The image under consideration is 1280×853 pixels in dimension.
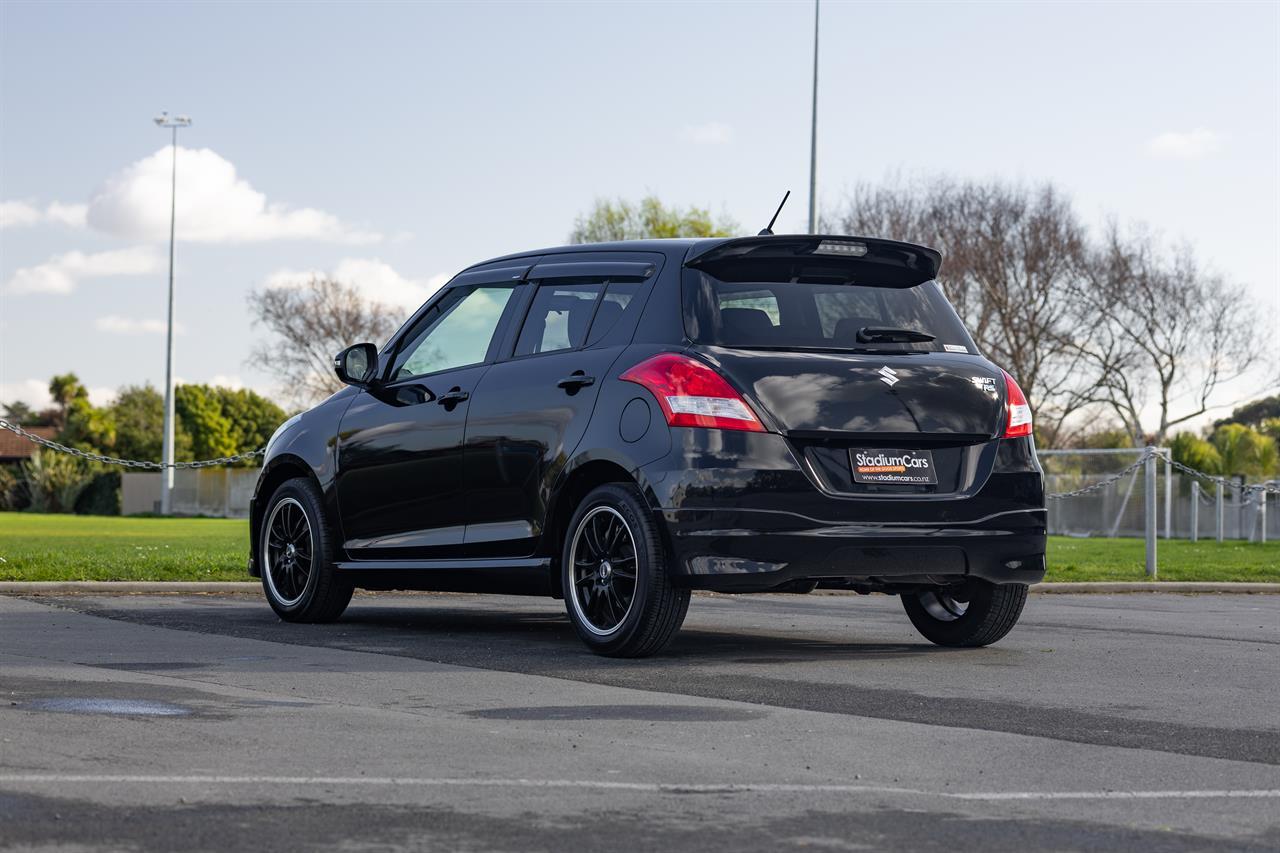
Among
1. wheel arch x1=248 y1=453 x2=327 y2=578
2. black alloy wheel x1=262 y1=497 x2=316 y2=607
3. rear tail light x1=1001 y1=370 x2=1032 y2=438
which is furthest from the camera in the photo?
wheel arch x1=248 y1=453 x2=327 y2=578

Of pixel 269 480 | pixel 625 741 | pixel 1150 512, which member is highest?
pixel 269 480

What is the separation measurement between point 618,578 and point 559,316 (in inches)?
57.5

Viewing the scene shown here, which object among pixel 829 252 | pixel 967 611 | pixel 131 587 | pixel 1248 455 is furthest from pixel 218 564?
pixel 1248 455

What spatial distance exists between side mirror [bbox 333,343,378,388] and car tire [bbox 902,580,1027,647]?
317 cm

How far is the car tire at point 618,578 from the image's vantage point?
26.1 feet

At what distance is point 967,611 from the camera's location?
922 centimetres

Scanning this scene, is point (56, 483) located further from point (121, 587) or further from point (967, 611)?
point (967, 611)

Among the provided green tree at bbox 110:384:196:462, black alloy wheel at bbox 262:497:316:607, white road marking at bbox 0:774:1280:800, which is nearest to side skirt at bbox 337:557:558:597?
black alloy wheel at bbox 262:497:316:607

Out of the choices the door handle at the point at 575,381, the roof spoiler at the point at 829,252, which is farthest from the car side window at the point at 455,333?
the roof spoiler at the point at 829,252

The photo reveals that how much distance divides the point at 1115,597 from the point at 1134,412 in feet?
122

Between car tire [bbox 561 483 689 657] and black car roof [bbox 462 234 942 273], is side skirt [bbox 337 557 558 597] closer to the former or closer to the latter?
car tire [bbox 561 483 689 657]

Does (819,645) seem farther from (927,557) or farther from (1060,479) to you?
(1060,479)

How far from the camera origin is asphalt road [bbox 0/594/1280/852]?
439cm

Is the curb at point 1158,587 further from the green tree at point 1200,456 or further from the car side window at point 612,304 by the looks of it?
the green tree at point 1200,456
